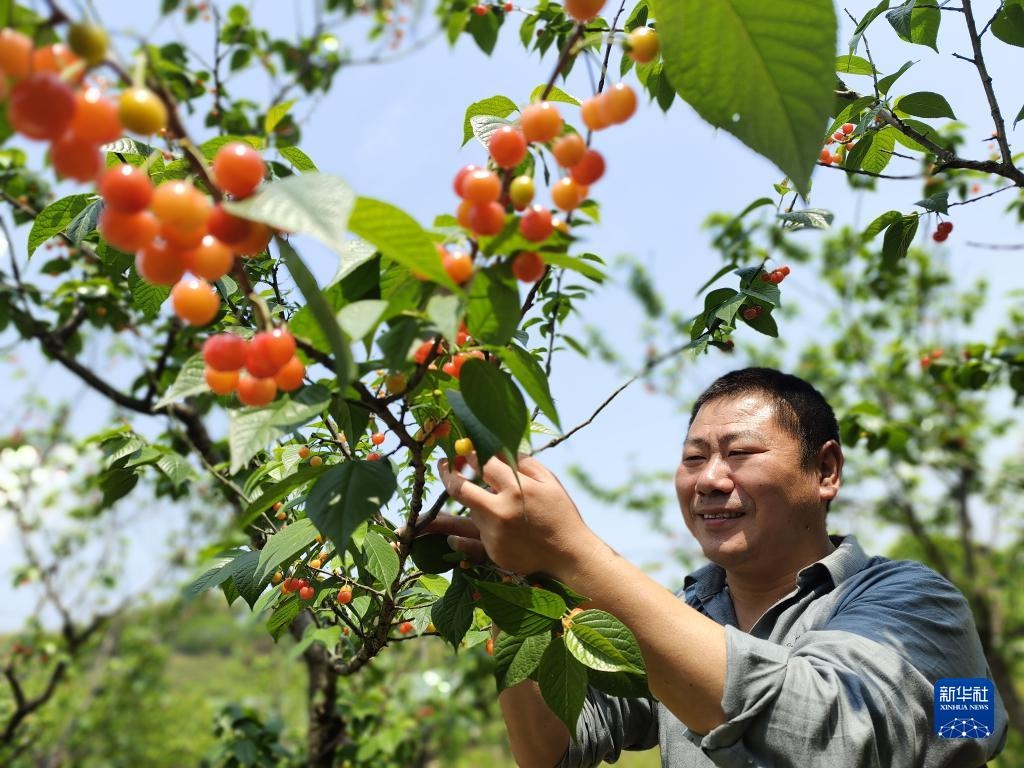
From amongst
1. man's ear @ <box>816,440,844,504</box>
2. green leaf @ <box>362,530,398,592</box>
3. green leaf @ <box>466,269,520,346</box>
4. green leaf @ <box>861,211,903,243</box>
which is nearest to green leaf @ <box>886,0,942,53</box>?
green leaf @ <box>861,211,903,243</box>

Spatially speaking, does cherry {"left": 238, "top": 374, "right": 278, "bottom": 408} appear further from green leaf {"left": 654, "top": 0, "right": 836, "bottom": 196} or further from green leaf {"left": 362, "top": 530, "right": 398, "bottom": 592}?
green leaf {"left": 362, "top": 530, "right": 398, "bottom": 592}

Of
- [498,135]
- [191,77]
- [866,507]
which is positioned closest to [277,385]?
[498,135]

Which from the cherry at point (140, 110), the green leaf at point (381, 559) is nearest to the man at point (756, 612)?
the green leaf at point (381, 559)

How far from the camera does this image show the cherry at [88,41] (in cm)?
55

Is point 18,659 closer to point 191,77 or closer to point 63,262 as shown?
point 63,262

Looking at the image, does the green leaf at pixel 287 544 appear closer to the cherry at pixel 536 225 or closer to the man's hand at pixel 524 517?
the man's hand at pixel 524 517

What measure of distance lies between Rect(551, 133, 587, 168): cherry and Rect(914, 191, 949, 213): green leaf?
143 cm

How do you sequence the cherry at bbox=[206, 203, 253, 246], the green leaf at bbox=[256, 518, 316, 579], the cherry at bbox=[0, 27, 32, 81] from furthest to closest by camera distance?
1. the green leaf at bbox=[256, 518, 316, 579]
2. the cherry at bbox=[206, 203, 253, 246]
3. the cherry at bbox=[0, 27, 32, 81]

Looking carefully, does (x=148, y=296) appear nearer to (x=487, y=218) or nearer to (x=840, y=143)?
(x=487, y=218)

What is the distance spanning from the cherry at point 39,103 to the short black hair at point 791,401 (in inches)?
68.3

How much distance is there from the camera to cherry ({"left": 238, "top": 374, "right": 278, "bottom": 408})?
725 mm

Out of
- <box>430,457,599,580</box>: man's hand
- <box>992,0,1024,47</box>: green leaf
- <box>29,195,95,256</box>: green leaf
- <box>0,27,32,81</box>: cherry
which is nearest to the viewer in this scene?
<box>0,27,32,81</box>: cherry

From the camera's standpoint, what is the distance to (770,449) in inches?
74.2

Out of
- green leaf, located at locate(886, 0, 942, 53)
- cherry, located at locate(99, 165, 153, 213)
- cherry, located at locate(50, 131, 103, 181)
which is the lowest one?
cherry, located at locate(99, 165, 153, 213)
